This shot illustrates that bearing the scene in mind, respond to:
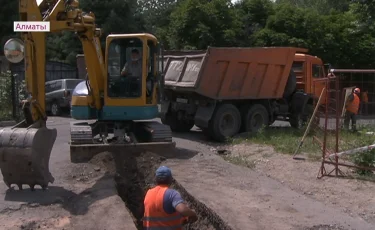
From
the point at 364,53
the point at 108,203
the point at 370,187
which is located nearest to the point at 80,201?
the point at 108,203

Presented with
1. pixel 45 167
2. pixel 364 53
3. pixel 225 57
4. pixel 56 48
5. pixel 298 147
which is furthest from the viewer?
pixel 56 48

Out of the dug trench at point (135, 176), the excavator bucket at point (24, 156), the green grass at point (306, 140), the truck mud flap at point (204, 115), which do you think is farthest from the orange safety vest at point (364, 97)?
the excavator bucket at point (24, 156)

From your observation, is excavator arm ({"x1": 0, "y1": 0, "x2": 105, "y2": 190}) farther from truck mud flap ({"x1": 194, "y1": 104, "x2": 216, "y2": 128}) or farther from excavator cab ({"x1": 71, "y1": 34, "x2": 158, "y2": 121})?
truck mud flap ({"x1": 194, "y1": 104, "x2": 216, "y2": 128})

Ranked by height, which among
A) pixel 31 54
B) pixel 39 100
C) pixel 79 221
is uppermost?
pixel 31 54

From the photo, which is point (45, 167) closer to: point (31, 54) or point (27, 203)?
point (27, 203)

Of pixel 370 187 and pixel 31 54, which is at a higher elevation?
pixel 31 54

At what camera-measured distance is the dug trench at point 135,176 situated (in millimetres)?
10178

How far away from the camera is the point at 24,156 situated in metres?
9.45

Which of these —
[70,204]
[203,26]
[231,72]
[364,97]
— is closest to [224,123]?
[231,72]

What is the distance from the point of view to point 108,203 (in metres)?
9.19

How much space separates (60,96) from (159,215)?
68.8 ft

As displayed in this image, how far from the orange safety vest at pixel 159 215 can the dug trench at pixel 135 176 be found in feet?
11.4

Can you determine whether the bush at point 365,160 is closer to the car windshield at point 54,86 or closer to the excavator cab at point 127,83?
the excavator cab at point 127,83

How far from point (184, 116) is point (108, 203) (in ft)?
29.0
